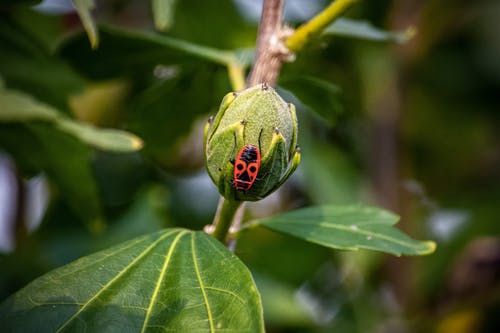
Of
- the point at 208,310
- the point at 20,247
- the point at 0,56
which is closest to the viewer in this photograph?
the point at 208,310

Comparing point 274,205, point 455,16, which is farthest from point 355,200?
point 455,16

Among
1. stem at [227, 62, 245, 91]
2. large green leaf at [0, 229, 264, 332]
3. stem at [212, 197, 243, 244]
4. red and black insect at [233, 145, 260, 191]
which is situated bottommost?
large green leaf at [0, 229, 264, 332]

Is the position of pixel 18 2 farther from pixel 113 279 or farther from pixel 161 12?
pixel 113 279

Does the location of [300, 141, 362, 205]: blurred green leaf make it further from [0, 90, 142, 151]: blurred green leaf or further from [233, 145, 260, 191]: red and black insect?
[233, 145, 260, 191]: red and black insect

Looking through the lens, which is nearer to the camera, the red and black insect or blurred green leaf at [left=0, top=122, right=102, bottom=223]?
the red and black insect

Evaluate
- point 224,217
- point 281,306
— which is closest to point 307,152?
point 281,306

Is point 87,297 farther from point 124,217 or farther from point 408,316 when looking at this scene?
point 408,316

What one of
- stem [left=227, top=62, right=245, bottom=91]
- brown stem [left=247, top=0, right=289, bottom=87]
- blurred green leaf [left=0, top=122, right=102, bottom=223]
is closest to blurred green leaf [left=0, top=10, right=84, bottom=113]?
blurred green leaf [left=0, top=122, right=102, bottom=223]

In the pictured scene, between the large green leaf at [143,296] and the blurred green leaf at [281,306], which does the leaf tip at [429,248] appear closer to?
the large green leaf at [143,296]

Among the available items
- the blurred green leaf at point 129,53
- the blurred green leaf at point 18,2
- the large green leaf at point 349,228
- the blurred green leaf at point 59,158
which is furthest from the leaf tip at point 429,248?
the blurred green leaf at point 18,2
